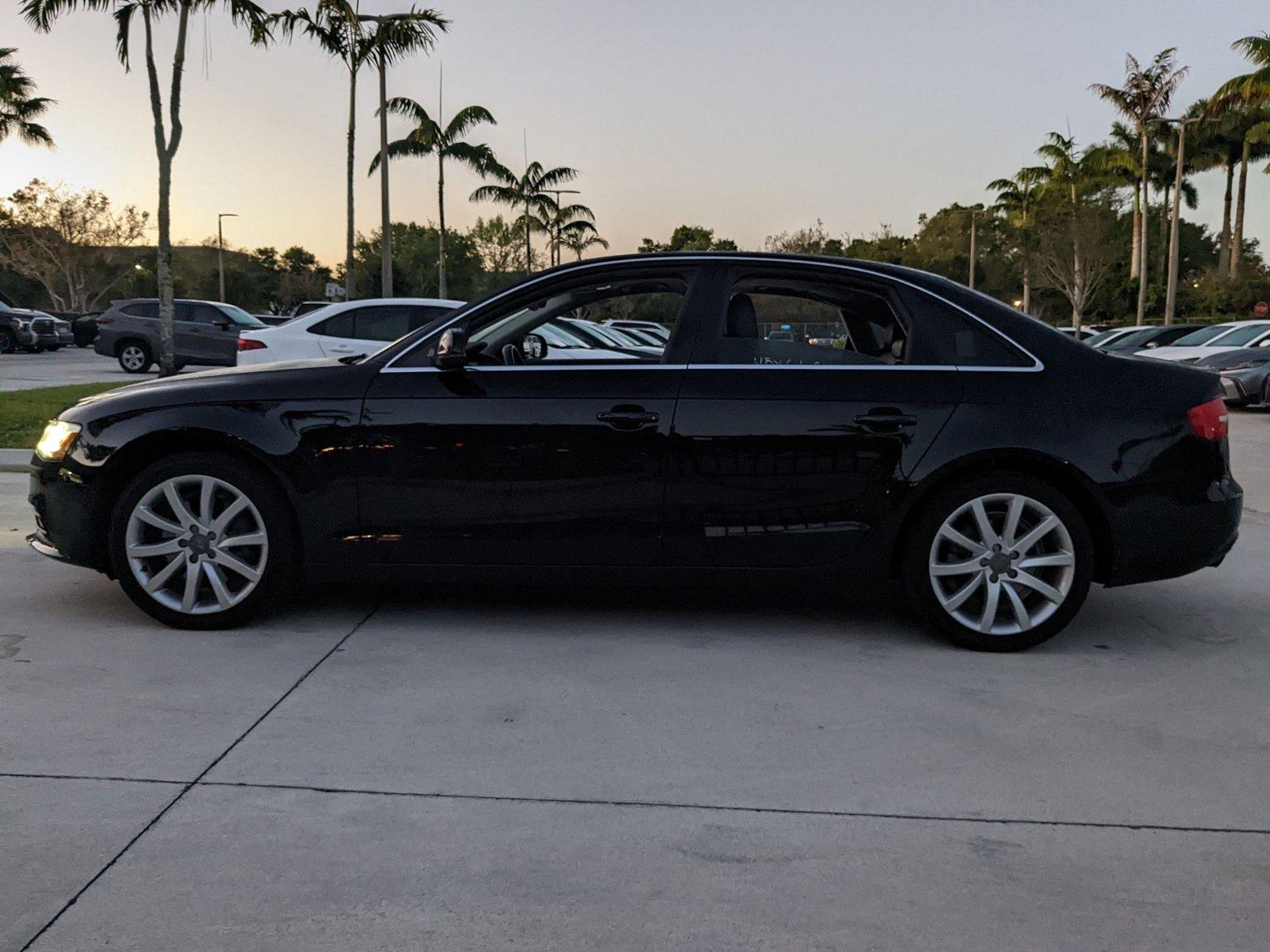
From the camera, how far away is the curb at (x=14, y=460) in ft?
34.1

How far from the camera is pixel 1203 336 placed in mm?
21375

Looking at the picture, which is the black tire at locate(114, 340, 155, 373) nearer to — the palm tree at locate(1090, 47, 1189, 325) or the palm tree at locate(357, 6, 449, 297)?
the palm tree at locate(357, 6, 449, 297)

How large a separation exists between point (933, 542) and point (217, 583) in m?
2.98

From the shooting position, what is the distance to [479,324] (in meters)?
5.18

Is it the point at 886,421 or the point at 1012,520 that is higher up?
the point at 886,421

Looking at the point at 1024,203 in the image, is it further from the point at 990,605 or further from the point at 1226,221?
the point at 990,605

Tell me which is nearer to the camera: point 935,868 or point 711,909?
point 711,909

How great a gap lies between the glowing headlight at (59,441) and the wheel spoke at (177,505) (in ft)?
1.77

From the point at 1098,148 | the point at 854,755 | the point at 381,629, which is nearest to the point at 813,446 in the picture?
the point at 854,755

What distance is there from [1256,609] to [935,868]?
3.59m

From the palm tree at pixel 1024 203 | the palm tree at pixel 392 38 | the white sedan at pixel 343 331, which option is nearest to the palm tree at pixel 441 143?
the palm tree at pixel 392 38

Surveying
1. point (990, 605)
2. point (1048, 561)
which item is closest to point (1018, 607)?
point (990, 605)

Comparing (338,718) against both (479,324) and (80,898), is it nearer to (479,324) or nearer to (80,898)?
(80,898)

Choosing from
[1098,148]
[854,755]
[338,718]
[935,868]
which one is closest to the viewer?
[935,868]
